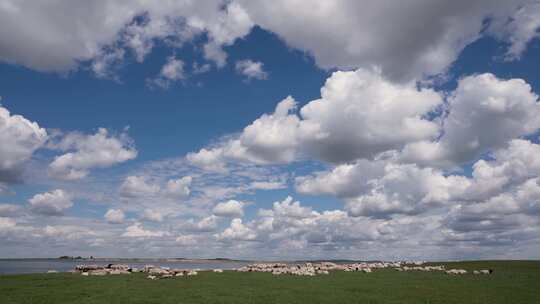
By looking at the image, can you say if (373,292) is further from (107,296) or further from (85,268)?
(85,268)

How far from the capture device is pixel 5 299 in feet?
104

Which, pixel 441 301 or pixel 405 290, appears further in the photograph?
pixel 405 290

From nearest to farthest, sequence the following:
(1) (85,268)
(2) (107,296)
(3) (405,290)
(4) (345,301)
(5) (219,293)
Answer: (4) (345,301)
(2) (107,296)
(5) (219,293)
(3) (405,290)
(1) (85,268)

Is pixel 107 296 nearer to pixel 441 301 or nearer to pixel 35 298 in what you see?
pixel 35 298

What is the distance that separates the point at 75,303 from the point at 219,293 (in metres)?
12.4

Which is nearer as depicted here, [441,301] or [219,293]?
[441,301]

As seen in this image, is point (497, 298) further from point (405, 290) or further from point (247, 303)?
point (247, 303)

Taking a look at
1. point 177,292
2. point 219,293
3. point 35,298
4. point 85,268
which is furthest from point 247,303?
point 85,268

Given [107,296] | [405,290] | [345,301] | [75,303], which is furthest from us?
[405,290]

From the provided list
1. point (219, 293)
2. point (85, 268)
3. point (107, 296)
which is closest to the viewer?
point (107, 296)

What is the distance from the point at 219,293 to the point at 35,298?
49.1 ft

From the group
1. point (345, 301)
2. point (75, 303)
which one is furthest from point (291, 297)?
point (75, 303)

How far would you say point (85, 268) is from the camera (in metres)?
78.2

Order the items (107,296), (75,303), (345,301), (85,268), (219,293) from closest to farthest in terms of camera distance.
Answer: (75,303), (345,301), (107,296), (219,293), (85,268)
